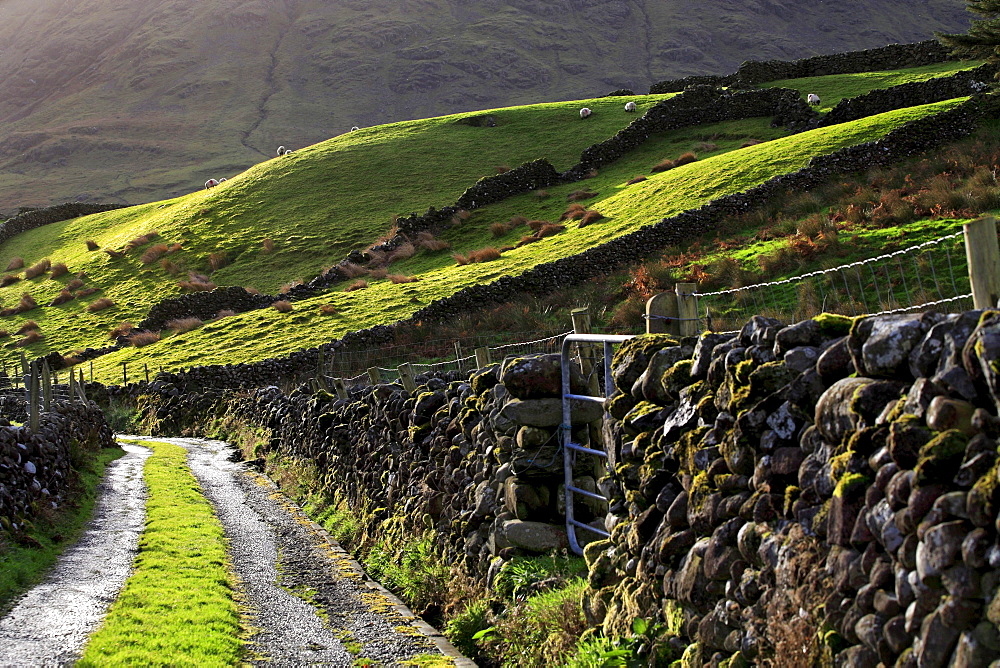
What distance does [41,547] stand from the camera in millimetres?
13266

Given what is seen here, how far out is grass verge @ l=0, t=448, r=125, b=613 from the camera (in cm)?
1119

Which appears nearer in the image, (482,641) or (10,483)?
(482,641)

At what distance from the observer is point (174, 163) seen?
168 meters

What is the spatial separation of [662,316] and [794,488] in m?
2.93

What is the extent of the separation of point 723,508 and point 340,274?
43.6m

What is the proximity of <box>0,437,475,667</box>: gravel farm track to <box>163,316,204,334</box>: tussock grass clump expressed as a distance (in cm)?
2997

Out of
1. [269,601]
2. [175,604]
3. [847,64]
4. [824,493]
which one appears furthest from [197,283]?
[824,493]

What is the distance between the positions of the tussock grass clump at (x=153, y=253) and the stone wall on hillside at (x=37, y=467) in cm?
3897

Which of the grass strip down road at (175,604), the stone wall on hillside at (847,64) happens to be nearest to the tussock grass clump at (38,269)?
the stone wall on hillside at (847,64)

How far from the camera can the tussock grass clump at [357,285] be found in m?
44.1

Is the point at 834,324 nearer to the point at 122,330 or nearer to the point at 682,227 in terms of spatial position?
the point at 682,227

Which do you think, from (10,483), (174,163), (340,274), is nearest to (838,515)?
(10,483)

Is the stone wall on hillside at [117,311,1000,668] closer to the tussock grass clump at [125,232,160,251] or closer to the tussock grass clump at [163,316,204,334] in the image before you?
the tussock grass clump at [163,316,204,334]

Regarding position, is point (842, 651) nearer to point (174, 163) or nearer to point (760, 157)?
point (760, 157)
